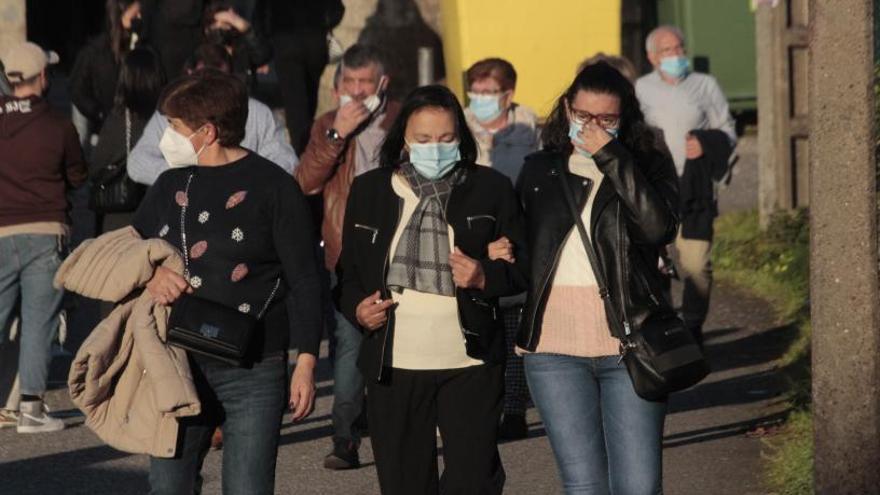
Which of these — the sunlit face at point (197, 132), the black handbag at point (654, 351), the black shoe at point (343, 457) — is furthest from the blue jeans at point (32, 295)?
the black handbag at point (654, 351)

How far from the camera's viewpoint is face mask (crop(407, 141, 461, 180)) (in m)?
6.39

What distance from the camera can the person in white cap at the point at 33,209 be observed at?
9602 millimetres

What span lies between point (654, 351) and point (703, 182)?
5.20 metres

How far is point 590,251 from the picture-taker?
6.12 m

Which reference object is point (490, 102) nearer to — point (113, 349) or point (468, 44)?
point (113, 349)

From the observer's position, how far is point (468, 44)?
16094 mm

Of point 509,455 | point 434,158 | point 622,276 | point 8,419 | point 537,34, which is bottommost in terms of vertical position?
point 509,455

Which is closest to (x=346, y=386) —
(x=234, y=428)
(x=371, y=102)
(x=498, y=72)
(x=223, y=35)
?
(x=371, y=102)

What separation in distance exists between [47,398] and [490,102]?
9.53 feet

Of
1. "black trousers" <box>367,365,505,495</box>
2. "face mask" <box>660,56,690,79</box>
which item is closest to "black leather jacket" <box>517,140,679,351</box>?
"black trousers" <box>367,365,505,495</box>

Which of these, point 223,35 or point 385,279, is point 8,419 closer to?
point 223,35

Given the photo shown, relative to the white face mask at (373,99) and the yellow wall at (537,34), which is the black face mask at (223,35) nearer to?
the white face mask at (373,99)

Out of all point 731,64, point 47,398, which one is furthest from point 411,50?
point 47,398

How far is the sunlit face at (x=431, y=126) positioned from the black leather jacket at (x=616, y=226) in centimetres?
30
